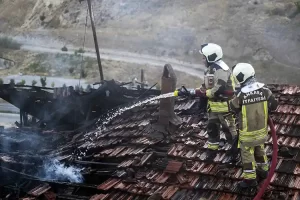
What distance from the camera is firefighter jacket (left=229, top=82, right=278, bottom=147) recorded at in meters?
6.56

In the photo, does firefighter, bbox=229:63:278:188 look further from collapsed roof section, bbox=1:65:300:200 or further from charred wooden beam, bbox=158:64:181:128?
charred wooden beam, bbox=158:64:181:128

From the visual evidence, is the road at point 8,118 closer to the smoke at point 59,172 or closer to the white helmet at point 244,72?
the smoke at point 59,172

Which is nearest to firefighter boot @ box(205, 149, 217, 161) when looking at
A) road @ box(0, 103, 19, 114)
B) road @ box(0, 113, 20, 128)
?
road @ box(0, 113, 20, 128)

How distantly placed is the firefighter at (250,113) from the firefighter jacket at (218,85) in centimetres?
88

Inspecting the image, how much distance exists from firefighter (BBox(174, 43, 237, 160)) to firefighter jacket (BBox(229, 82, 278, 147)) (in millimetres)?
983

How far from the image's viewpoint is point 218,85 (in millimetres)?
7641

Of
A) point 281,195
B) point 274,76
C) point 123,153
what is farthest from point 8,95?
point 274,76

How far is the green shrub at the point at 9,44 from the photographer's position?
46.7 m

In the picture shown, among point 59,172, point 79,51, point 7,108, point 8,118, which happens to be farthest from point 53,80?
point 59,172

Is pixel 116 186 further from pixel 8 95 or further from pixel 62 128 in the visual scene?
pixel 8 95

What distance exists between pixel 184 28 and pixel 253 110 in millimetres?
35875

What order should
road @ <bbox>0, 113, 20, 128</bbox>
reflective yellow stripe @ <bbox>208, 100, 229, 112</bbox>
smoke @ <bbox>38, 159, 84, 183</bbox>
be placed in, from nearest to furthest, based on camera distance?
reflective yellow stripe @ <bbox>208, 100, 229, 112</bbox> → smoke @ <bbox>38, 159, 84, 183</bbox> → road @ <bbox>0, 113, 20, 128</bbox>

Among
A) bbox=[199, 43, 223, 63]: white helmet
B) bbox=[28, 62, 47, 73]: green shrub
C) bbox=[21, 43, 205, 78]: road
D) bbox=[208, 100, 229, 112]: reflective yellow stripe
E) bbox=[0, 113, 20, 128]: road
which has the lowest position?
bbox=[0, 113, 20, 128]: road

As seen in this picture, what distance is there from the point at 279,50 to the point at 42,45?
2575cm
